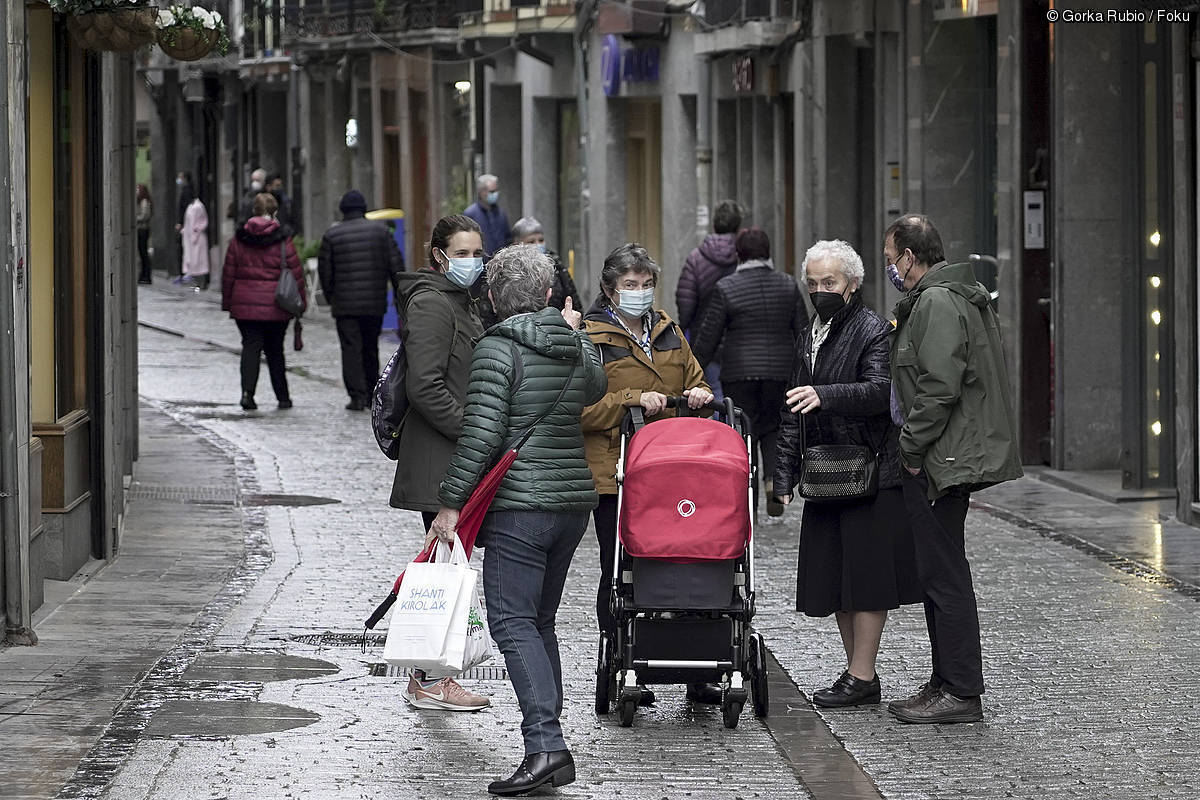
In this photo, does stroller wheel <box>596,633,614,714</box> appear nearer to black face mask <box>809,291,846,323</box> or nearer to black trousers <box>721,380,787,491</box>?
black face mask <box>809,291,846,323</box>

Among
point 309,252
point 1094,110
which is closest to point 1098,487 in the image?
point 1094,110

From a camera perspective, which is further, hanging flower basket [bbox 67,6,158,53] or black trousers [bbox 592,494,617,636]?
hanging flower basket [bbox 67,6,158,53]

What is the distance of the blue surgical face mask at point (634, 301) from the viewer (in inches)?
330

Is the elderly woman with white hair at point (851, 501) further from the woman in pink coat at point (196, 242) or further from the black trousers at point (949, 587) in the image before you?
the woman in pink coat at point (196, 242)

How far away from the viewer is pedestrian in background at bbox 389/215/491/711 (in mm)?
8047

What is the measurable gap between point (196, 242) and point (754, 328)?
1243 inches

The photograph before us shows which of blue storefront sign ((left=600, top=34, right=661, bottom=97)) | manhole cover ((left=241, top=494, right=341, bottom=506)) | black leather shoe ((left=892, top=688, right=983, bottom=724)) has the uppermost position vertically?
blue storefront sign ((left=600, top=34, right=661, bottom=97))

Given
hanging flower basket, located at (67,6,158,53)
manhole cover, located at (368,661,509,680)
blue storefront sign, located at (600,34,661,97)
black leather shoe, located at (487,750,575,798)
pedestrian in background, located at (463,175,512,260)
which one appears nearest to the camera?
black leather shoe, located at (487,750,575,798)

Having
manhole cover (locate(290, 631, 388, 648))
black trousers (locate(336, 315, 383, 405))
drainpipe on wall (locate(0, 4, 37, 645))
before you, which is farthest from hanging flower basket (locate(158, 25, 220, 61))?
black trousers (locate(336, 315, 383, 405))

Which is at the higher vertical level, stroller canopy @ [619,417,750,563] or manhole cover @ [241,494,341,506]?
stroller canopy @ [619,417,750,563]

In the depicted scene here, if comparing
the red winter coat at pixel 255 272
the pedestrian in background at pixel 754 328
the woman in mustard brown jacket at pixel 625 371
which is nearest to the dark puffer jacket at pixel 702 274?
the pedestrian in background at pixel 754 328

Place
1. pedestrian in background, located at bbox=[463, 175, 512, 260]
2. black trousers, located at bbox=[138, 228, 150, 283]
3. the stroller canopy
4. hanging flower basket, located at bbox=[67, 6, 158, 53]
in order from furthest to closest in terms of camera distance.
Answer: black trousers, located at bbox=[138, 228, 150, 283]
pedestrian in background, located at bbox=[463, 175, 512, 260]
hanging flower basket, located at bbox=[67, 6, 158, 53]
the stroller canopy

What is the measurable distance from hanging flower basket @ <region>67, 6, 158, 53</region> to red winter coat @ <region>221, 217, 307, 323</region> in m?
9.03

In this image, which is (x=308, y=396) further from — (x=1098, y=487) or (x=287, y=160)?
(x=287, y=160)
